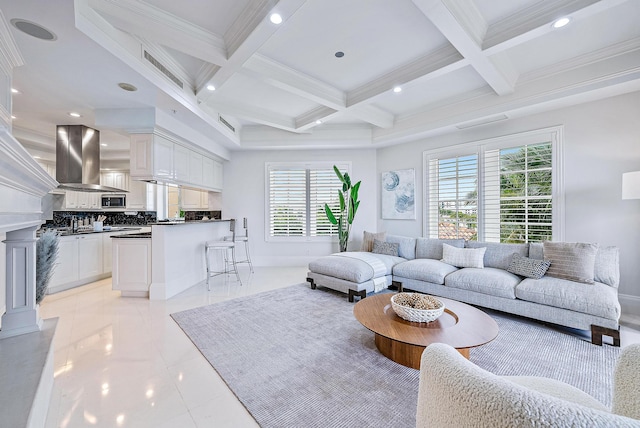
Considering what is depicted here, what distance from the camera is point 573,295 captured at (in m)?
2.56

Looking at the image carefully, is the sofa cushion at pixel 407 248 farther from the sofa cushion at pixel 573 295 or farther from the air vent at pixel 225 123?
the air vent at pixel 225 123

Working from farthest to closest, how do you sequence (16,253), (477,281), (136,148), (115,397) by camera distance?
(136,148) < (477,281) < (16,253) < (115,397)

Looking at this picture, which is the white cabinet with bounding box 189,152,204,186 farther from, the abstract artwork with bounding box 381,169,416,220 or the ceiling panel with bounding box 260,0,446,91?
the abstract artwork with bounding box 381,169,416,220

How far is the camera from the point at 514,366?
207 cm

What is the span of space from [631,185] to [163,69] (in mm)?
4934

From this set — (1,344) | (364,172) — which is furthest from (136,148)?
(364,172)

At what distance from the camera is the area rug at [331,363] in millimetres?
1642

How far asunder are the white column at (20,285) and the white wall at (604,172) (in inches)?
220

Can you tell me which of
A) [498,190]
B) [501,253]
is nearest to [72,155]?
[501,253]

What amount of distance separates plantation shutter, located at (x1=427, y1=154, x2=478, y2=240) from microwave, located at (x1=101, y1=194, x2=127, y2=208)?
6781 mm

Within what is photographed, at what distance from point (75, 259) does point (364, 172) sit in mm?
5376

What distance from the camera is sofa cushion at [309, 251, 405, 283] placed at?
360cm

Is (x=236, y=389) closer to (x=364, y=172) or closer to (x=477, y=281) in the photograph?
(x=477, y=281)

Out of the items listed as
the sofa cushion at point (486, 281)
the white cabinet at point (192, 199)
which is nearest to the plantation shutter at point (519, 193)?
the sofa cushion at point (486, 281)
